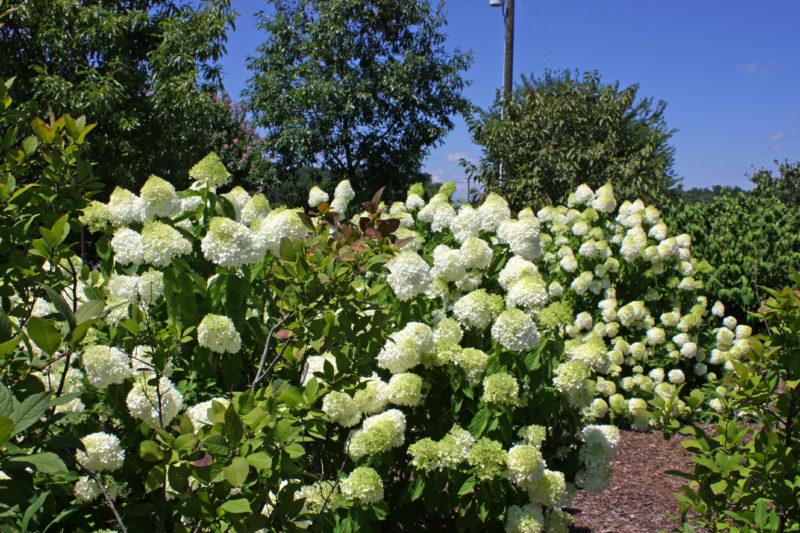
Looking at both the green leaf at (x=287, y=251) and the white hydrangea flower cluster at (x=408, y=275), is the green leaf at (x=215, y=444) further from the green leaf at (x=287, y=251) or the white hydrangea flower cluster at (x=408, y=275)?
the white hydrangea flower cluster at (x=408, y=275)

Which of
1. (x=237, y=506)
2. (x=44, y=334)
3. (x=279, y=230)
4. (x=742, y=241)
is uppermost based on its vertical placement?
(x=742, y=241)

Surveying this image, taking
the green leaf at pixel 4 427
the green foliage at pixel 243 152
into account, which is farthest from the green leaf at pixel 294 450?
the green foliage at pixel 243 152

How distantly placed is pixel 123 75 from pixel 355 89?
7.70 metres

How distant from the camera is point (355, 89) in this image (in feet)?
52.7

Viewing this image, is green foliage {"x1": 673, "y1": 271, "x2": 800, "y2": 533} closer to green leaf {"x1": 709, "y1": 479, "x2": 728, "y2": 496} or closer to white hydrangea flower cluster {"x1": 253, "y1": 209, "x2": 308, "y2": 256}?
green leaf {"x1": 709, "y1": 479, "x2": 728, "y2": 496}

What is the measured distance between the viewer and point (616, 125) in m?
8.91

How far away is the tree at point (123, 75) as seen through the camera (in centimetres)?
862

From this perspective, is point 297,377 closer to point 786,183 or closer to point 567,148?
point 567,148

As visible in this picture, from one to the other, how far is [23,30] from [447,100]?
11112 millimetres

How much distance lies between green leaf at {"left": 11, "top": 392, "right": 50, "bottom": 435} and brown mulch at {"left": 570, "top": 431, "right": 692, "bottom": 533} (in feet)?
9.79

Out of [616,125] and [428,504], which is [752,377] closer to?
[428,504]

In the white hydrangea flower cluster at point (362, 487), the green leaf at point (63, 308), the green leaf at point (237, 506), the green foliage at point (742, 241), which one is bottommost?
the green leaf at point (237, 506)

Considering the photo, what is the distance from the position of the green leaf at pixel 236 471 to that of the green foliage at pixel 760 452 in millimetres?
1407

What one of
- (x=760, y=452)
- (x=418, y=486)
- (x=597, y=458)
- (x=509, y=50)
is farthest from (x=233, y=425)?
(x=509, y=50)
